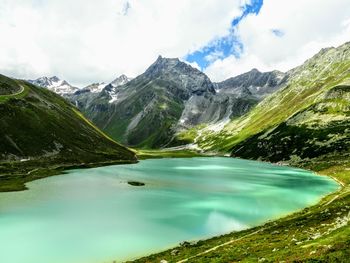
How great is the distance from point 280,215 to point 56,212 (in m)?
43.9

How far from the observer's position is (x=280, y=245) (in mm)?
41781

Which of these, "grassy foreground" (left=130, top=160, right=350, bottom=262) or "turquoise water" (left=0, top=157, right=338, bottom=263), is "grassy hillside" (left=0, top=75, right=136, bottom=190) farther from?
"grassy foreground" (left=130, top=160, right=350, bottom=262)

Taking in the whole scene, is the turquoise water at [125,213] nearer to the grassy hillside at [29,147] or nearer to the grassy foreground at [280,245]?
the grassy foreground at [280,245]

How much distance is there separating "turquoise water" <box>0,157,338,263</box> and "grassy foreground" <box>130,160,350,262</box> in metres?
5.49

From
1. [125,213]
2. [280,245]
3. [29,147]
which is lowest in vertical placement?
[125,213]

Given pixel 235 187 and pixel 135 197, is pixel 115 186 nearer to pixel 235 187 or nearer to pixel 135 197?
pixel 135 197

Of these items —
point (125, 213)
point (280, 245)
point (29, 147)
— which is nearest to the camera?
point (280, 245)

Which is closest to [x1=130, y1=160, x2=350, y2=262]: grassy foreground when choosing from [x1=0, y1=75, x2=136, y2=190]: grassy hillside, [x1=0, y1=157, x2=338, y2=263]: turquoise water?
[x1=0, y1=157, x2=338, y2=263]: turquoise water

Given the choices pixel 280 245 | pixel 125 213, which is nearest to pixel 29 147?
pixel 125 213

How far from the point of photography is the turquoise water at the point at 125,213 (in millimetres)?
49969

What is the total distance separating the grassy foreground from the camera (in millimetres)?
33344

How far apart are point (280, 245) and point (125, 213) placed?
3703 cm

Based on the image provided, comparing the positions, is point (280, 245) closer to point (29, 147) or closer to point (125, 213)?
point (125, 213)

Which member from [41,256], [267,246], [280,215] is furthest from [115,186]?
[267,246]
